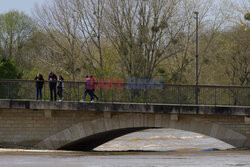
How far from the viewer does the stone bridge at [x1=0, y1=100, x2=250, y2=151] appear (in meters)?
19.2

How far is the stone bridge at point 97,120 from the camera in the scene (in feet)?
62.9

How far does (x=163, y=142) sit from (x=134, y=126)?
1328cm

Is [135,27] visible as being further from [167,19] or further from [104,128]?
[104,128]

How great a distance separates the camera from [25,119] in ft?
67.3

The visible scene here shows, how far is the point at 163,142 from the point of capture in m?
32.9

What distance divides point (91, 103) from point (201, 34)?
16.4 metres

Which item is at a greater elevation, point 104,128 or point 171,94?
point 171,94

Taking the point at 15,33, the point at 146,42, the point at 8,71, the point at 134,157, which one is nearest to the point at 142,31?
the point at 146,42

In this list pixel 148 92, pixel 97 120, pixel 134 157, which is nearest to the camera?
pixel 134 157

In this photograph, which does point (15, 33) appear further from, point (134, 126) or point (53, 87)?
point (134, 126)

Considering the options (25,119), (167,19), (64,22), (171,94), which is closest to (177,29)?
(167,19)

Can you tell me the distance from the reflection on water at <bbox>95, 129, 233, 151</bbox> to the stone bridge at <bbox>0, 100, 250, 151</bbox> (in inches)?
352

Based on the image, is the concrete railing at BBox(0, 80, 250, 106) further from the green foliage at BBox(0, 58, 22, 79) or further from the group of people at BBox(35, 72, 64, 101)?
the green foliage at BBox(0, 58, 22, 79)

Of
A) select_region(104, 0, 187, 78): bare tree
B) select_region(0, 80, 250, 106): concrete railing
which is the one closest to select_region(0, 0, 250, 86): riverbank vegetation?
select_region(104, 0, 187, 78): bare tree
